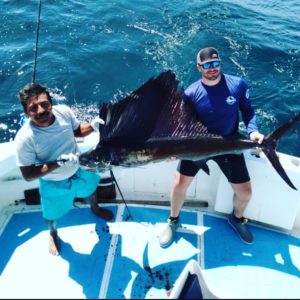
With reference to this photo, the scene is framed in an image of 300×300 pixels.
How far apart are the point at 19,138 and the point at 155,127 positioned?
2.76 feet

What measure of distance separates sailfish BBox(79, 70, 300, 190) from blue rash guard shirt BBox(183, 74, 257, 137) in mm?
160

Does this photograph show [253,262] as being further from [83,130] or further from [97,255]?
[83,130]

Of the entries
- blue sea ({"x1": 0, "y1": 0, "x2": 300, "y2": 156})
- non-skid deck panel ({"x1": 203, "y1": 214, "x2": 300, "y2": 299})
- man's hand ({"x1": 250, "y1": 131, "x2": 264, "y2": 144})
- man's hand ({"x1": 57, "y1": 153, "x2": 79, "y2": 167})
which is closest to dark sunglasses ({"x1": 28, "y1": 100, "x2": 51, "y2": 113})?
man's hand ({"x1": 57, "y1": 153, "x2": 79, "y2": 167})

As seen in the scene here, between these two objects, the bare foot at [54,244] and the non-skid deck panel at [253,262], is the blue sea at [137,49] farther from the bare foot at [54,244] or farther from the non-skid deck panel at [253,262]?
the bare foot at [54,244]

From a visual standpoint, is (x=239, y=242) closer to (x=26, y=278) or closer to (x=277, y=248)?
(x=277, y=248)

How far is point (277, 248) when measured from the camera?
2.85m

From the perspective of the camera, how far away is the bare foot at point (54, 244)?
9.04 ft

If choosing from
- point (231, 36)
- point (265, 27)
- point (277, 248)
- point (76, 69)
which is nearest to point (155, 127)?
point (277, 248)

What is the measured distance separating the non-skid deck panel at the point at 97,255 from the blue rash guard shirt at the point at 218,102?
0.89 metres

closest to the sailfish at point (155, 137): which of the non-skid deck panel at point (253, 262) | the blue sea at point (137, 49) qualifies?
the non-skid deck panel at point (253, 262)

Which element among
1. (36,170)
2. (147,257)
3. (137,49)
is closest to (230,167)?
(147,257)

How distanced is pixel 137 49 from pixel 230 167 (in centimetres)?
426

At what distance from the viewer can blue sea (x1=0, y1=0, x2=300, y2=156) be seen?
5406 mm

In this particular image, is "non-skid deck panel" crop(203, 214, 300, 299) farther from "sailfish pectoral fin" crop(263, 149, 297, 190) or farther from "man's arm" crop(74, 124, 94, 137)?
"man's arm" crop(74, 124, 94, 137)
